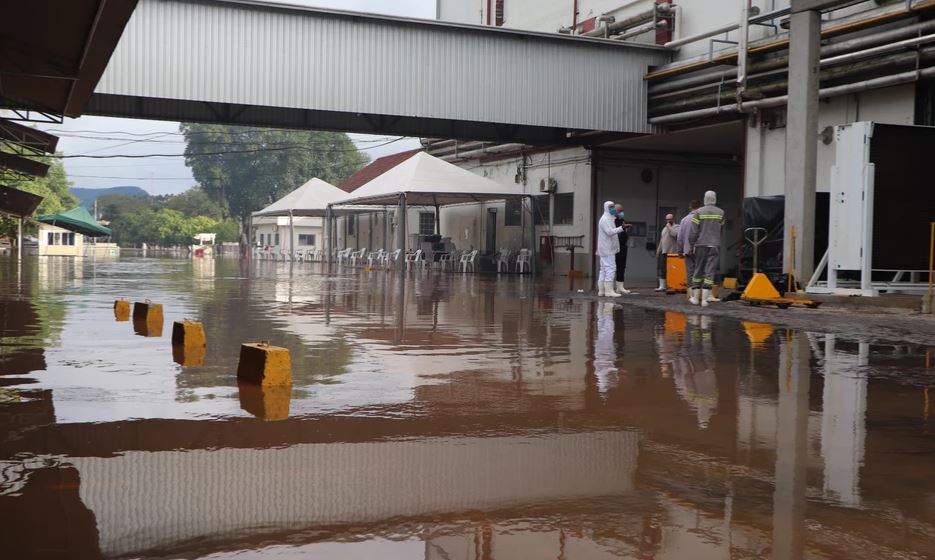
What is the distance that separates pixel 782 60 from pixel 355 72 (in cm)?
993

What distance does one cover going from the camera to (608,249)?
17.4m

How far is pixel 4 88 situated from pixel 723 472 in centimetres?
1477

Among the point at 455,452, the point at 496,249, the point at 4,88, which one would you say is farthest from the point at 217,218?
the point at 455,452

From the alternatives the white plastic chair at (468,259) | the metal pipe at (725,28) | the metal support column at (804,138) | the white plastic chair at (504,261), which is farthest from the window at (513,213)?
the metal support column at (804,138)

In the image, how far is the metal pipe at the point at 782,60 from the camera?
16750mm

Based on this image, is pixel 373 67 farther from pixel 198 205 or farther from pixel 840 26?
pixel 198 205

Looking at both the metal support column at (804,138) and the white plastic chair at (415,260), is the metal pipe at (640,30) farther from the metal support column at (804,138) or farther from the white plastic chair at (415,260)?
the white plastic chair at (415,260)

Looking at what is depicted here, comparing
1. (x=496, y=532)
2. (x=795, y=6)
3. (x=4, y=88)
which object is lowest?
(x=496, y=532)

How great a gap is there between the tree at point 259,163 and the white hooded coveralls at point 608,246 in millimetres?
89806

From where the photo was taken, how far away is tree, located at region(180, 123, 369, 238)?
10606 centimetres

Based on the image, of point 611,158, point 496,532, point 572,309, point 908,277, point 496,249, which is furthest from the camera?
point 496,249

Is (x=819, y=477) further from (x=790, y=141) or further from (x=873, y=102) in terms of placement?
(x=873, y=102)

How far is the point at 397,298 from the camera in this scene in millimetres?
16500

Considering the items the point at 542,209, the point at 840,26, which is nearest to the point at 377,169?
the point at 542,209
